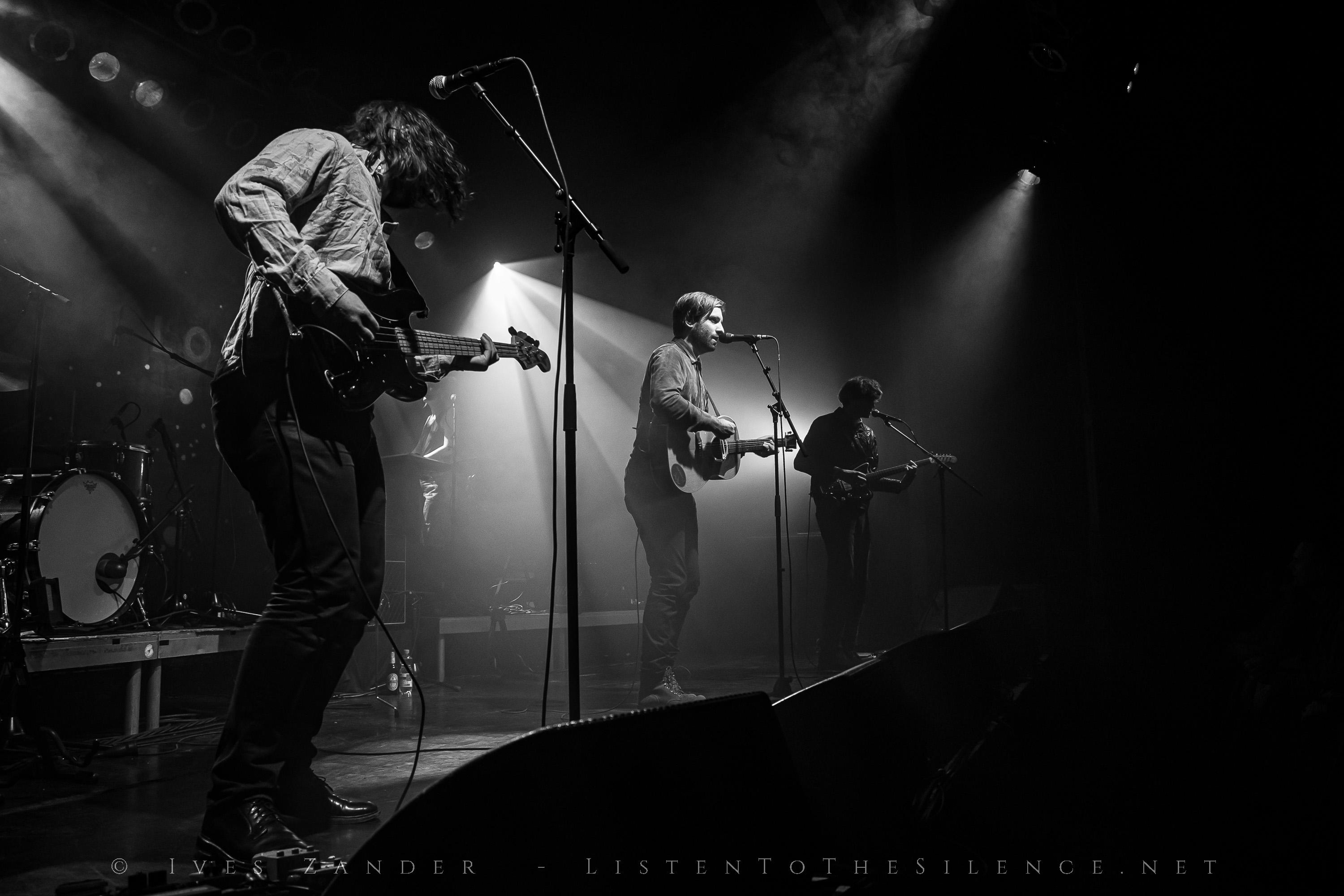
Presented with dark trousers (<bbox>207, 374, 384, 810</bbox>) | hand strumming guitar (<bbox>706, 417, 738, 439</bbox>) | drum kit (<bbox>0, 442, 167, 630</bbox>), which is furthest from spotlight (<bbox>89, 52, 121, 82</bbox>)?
dark trousers (<bbox>207, 374, 384, 810</bbox>)

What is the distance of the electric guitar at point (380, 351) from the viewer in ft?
6.68

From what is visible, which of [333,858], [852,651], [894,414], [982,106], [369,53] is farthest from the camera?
[894,414]

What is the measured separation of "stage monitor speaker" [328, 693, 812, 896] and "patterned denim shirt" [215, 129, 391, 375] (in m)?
1.22

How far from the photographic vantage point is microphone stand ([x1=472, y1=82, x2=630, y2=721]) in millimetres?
2229

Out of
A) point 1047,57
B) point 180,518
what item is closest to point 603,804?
point 180,518

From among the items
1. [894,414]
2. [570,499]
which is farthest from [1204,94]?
[570,499]

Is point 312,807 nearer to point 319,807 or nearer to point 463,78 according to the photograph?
point 319,807

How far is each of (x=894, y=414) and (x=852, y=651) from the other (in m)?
4.19

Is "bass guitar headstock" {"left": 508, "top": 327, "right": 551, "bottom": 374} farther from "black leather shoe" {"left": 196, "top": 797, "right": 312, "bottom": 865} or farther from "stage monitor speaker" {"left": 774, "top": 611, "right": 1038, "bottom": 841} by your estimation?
"black leather shoe" {"left": 196, "top": 797, "right": 312, "bottom": 865}

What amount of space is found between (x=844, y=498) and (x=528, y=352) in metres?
3.52

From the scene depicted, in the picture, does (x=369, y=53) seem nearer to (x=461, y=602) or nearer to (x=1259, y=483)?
(x=461, y=602)

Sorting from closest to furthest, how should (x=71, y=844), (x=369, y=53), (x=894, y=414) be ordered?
1. (x=71, y=844)
2. (x=369, y=53)
3. (x=894, y=414)

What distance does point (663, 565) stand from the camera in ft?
13.5

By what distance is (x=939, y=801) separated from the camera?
2291mm
